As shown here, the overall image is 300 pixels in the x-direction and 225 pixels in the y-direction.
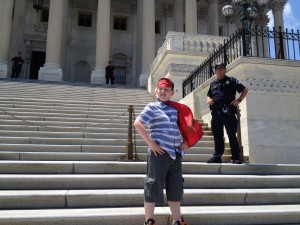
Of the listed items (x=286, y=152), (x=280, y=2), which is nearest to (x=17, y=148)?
(x=286, y=152)

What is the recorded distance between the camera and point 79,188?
5082 millimetres

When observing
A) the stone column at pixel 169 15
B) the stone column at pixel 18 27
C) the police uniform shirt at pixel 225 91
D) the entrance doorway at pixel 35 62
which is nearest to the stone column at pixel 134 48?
the stone column at pixel 169 15

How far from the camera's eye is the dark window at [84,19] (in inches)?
1281

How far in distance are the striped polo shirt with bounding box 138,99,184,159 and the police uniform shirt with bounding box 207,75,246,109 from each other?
2658mm

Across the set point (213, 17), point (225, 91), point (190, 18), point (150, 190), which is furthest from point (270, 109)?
point (213, 17)

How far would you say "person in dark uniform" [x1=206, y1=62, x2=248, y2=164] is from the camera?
6.07 meters

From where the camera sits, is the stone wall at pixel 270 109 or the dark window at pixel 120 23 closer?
the stone wall at pixel 270 109

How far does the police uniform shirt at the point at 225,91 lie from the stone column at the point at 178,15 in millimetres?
25543

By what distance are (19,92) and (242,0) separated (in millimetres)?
10729

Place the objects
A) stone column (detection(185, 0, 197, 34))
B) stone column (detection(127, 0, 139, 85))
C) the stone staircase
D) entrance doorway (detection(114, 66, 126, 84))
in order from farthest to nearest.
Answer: entrance doorway (detection(114, 66, 126, 84)), stone column (detection(127, 0, 139, 85)), stone column (detection(185, 0, 197, 34)), the stone staircase

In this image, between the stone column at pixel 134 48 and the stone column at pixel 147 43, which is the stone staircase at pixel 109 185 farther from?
the stone column at pixel 134 48

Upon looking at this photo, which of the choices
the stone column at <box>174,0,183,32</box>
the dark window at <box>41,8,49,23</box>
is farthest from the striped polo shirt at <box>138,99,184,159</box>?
the dark window at <box>41,8,49,23</box>

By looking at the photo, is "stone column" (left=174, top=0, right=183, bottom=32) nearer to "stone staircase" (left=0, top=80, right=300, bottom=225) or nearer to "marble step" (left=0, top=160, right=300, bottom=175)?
Answer: "stone staircase" (left=0, top=80, right=300, bottom=225)

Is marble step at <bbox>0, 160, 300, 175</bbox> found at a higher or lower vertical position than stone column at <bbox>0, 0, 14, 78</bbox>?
lower
